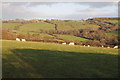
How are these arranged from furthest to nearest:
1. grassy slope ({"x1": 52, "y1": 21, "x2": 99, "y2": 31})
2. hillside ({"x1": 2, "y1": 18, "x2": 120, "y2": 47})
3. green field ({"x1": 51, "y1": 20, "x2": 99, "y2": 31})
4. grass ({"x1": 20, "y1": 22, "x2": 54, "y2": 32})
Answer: grassy slope ({"x1": 52, "y1": 21, "x2": 99, "y2": 31}), green field ({"x1": 51, "y1": 20, "x2": 99, "y2": 31}), grass ({"x1": 20, "y1": 22, "x2": 54, "y2": 32}), hillside ({"x1": 2, "y1": 18, "x2": 120, "y2": 47})

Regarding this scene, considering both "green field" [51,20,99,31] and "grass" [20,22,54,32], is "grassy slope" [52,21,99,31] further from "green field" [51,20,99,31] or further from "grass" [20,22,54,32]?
"grass" [20,22,54,32]

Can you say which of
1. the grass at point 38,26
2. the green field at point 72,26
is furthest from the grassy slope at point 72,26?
the grass at point 38,26

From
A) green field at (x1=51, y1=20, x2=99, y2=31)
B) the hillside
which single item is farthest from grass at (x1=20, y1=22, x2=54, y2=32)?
green field at (x1=51, y1=20, x2=99, y2=31)

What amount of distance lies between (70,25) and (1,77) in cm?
7061

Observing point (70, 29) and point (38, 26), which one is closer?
point (70, 29)

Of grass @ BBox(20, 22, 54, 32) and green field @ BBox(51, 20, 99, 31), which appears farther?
green field @ BBox(51, 20, 99, 31)

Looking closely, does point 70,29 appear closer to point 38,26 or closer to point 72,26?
point 72,26

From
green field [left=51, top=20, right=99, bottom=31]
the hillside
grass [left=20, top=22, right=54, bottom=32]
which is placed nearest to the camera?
the hillside

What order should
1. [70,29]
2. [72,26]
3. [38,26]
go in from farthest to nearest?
1. [72,26]
2. [38,26]
3. [70,29]

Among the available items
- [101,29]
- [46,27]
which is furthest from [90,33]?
[46,27]

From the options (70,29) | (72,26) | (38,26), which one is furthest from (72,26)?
(38,26)

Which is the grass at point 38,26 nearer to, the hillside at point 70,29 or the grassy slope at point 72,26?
the hillside at point 70,29

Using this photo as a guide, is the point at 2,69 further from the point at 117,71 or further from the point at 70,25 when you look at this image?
the point at 70,25

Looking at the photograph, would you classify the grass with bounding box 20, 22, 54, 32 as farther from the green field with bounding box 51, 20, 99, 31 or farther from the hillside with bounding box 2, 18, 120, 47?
the green field with bounding box 51, 20, 99, 31
